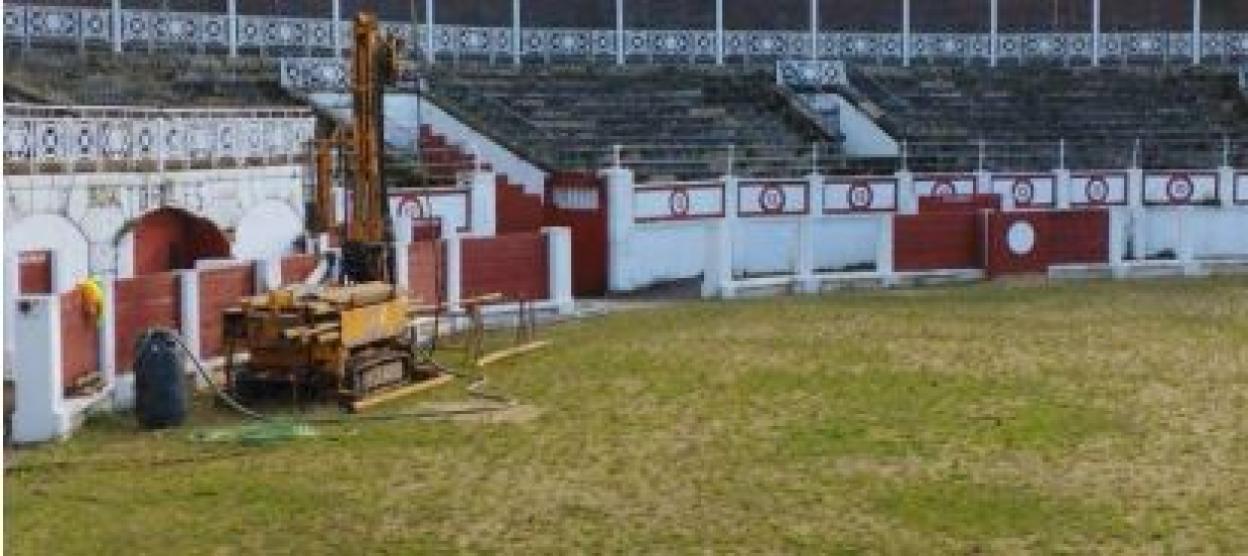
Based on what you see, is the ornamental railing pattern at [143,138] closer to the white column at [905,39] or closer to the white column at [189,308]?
the white column at [189,308]

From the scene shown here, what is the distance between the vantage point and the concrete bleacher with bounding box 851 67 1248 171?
31.3 metres

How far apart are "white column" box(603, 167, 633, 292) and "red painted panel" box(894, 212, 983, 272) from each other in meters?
4.00

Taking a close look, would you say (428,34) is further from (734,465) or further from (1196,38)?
(734,465)

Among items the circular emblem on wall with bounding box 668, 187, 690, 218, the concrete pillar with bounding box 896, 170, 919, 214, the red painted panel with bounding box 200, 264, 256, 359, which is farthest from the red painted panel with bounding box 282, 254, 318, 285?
the concrete pillar with bounding box 896, 170, 919, 214

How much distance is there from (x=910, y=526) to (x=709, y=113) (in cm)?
2298

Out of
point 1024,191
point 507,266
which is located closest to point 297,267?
point 507,266

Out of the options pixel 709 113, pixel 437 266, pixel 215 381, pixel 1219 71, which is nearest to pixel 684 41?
pixel 709 113

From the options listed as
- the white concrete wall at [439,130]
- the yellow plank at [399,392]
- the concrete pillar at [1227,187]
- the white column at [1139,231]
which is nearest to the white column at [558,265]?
the white concrete wall at [439,130]

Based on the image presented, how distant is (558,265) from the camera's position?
20.9m

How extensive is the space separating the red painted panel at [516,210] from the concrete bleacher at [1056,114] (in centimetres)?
826

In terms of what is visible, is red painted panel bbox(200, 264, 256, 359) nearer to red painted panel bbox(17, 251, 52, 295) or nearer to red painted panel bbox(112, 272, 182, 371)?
red painted panel bbox(112, 272, 182, 371)

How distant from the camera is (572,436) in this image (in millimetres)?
11945

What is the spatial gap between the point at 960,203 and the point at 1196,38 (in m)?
10.6

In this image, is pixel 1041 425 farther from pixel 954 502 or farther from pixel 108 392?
pixel 108 392
